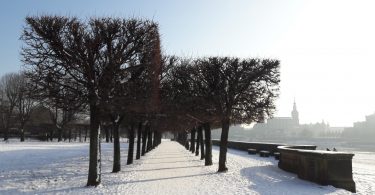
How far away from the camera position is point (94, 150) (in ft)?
54.6

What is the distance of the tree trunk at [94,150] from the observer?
53.3 feet

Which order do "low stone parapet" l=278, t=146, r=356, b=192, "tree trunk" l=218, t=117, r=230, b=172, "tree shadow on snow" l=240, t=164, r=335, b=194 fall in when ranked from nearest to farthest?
"tree shadow on snow" l=240, t=164, r=335, b=194 < "low stone parapet" l=278, t=146, r=356, b=192 < "tree trunk" l=218, t=117, r=230, b=172

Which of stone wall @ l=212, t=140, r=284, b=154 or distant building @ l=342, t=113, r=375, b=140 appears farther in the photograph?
distant building @ l=342, t=113, r=375, b=140

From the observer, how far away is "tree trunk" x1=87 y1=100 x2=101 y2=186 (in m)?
16.2

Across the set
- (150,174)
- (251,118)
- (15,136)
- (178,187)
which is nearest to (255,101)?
(251,118)

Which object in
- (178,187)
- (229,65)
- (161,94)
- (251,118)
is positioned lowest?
(178,187)

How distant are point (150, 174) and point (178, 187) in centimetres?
499

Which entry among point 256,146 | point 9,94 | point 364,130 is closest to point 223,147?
point 256,146

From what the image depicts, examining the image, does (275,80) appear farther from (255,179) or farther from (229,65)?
(255,179)

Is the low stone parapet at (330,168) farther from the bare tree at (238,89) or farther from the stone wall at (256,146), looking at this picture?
the stone wall at (256,146)

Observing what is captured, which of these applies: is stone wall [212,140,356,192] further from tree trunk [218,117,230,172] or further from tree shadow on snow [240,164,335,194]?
tree trunk [218,117,230,172]

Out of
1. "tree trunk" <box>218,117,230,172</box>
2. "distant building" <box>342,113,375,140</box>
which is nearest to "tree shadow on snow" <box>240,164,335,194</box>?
"tree trunk" <box>218,117,230,172</box>

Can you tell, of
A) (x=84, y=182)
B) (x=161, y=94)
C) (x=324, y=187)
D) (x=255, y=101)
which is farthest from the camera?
(x=161, y=94)

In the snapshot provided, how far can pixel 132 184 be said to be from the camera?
1681cm
